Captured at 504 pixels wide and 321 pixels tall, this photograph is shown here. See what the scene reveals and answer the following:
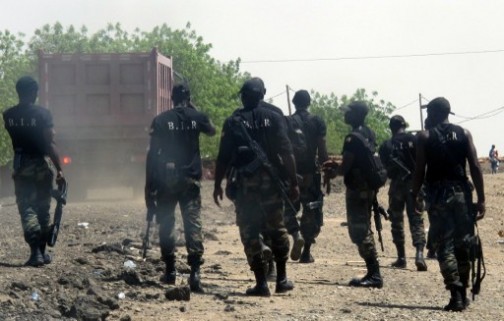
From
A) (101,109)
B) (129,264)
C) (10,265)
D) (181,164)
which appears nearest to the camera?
(181,164)

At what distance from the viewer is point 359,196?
10.4 m

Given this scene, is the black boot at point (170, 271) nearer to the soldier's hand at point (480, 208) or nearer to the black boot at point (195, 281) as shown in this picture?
the black boot at point (195, 281)

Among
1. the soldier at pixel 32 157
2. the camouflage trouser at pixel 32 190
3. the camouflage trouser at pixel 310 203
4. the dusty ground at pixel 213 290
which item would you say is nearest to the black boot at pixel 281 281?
the dusty ground at pixel 213 290

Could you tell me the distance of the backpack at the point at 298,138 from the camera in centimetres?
1202

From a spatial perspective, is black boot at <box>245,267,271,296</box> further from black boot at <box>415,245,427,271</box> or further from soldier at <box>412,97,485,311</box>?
black boot at <box>415,245,427,271</box>

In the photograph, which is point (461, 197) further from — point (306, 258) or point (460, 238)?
point (306, 258)

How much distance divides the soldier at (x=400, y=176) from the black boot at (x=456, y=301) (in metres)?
3.40

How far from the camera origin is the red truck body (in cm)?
2455

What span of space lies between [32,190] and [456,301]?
446cm

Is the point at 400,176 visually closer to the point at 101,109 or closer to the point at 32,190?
the point at 32,190

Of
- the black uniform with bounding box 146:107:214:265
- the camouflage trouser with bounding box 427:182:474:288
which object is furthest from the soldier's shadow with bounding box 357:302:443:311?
the black uniform with bounding box 146:107:214:265

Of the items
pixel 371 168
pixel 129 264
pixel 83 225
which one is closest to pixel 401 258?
pixel 371 168

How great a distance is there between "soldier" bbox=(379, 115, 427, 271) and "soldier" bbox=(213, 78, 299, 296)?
3406 millimetres

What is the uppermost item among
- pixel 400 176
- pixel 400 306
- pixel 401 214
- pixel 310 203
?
pixel 400 176
